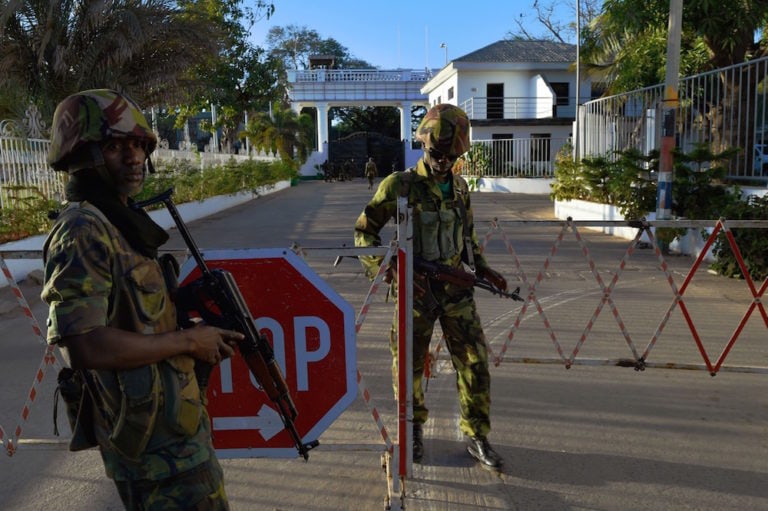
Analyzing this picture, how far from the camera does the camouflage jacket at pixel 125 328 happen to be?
1.49 metres

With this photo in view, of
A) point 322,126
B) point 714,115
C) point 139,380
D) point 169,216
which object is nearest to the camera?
point 139,380

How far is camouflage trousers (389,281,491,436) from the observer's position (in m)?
3.24

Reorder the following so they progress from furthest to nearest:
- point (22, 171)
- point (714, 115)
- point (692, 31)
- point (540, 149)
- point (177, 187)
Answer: point (540, 149) < point (177, 187) < point (692, 31) < point (714, 115) < point (22, 171)

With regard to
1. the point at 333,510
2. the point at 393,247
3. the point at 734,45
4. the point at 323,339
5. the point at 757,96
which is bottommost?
the point at 333,510

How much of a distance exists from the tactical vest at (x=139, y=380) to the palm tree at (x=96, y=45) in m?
10.5

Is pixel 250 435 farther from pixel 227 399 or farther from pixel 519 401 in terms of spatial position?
pixel 519 401

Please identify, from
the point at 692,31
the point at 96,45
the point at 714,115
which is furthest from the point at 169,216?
the point at 692,31

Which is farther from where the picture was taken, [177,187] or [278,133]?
[278,133]

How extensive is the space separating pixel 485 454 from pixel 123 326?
7.25ft

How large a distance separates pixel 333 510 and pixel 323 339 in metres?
0.81

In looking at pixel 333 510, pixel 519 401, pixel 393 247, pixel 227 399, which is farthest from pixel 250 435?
pixel 519 401

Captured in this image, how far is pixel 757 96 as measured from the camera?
31.1 feet

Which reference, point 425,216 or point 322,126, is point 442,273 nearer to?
point 425,216

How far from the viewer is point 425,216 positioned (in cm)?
322
